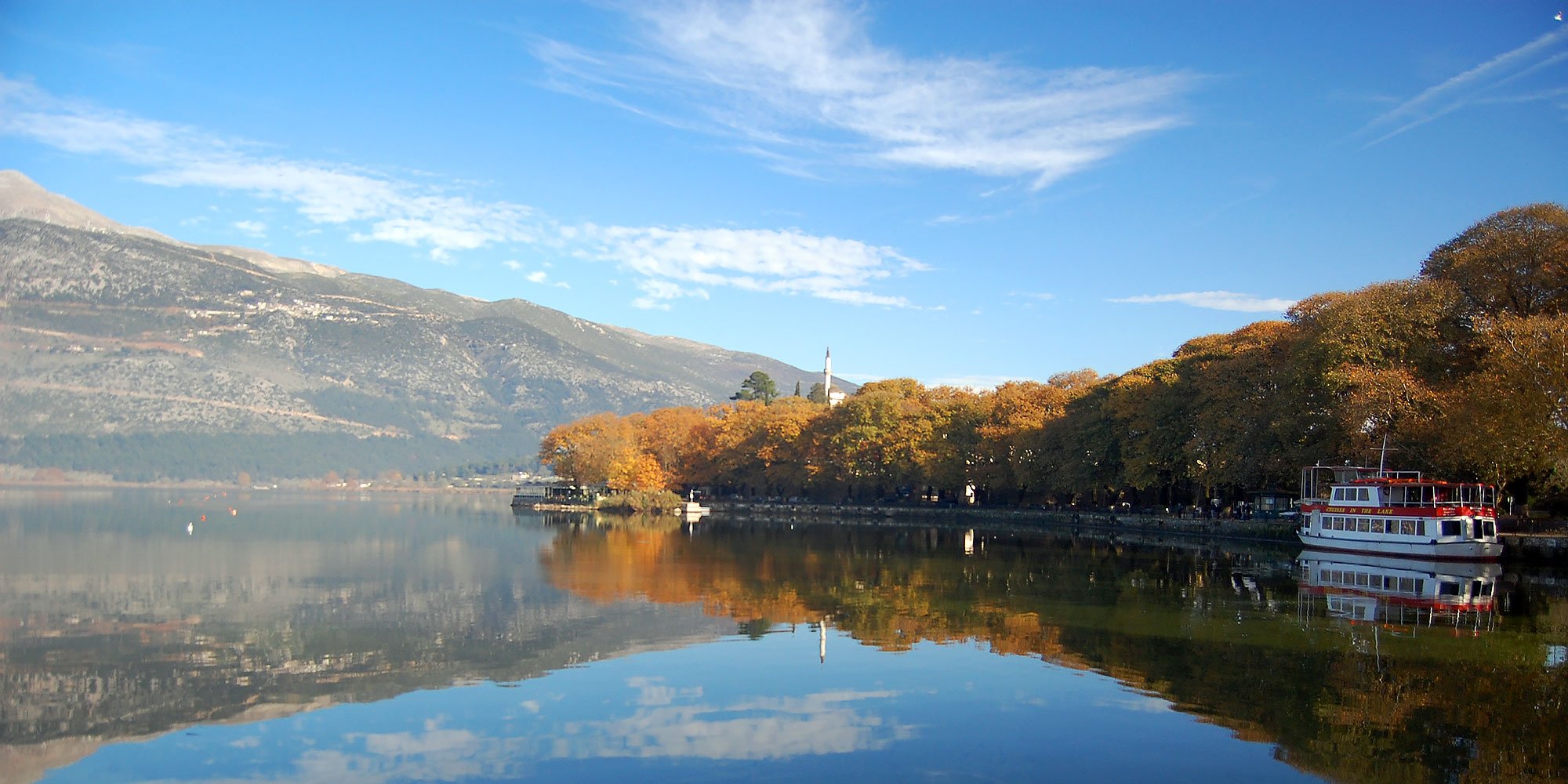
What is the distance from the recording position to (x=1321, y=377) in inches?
1789

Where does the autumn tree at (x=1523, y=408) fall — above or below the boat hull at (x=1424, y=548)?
above

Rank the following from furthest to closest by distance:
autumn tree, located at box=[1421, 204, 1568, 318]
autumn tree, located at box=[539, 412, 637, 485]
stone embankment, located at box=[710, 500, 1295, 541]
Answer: autumn tree, located at box=[539, 412, 637, 485]
stone embankment, located at box=[710, 500, 1295, 541]
autumn tree, located at box=[1421, 204, 1568, 318]

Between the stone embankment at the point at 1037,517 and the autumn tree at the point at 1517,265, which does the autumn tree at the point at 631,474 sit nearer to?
the stone embankment at the point at 1037,517

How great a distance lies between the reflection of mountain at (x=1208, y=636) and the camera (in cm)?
1355

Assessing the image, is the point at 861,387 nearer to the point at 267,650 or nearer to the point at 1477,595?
the point at 1477,595

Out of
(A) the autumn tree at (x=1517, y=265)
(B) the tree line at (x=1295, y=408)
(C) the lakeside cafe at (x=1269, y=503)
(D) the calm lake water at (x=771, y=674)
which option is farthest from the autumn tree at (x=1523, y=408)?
(C) the lakeside cafe at (x=1269, y=503)

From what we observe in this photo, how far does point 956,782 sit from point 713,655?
26.6ft

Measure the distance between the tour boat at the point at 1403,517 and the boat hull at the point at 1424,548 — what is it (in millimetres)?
26

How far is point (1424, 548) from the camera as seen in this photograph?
128 ft

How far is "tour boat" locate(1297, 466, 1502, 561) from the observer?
38375 mm

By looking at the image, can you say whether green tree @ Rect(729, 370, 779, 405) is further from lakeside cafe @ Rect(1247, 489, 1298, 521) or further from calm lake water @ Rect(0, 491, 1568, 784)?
calm lake water @ Rect(0, 491, 1568, 784)

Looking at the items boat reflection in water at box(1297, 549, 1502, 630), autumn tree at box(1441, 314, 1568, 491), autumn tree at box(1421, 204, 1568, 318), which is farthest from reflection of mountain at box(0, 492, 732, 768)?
autumn tree at box(1421, 204, 1568, 318)

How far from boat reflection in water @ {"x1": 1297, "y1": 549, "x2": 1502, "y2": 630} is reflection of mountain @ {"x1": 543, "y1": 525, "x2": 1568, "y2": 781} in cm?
76

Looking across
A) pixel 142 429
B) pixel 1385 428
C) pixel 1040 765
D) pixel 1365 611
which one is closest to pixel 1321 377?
pixel 1385 428
